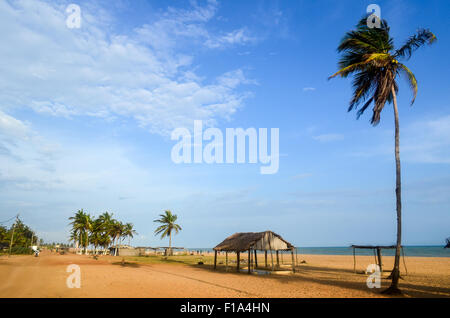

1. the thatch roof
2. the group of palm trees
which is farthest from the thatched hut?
the group of palm trees

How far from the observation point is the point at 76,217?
192ft

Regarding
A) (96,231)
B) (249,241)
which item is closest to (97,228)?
(96,231)

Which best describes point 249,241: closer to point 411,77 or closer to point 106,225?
point 411,77

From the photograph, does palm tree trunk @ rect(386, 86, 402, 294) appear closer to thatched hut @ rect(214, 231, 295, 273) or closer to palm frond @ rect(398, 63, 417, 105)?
palm frond @ rect(398, 63, 417, 105)

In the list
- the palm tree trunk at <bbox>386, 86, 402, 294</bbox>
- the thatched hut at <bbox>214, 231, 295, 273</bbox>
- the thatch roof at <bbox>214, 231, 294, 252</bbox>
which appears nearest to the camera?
the palm tree trunk at <bbox>386, 86, 402, 294</bbox>

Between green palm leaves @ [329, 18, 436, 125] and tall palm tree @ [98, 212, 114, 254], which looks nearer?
green palm leaves @ [329, 18, 436, 125]

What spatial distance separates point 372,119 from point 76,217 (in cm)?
6119

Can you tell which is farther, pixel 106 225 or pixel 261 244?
pixel 106 225

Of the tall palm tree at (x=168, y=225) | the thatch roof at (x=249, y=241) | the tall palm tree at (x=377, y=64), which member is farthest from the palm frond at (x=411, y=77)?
the tall palm tree at (x=168, y=225)

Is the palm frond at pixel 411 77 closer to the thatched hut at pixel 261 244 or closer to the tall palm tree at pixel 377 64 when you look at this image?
the tall palm tree at pixel 377 64

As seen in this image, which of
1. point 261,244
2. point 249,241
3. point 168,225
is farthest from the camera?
point 168,225

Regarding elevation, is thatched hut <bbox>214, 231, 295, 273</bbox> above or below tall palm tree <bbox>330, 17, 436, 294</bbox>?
below
